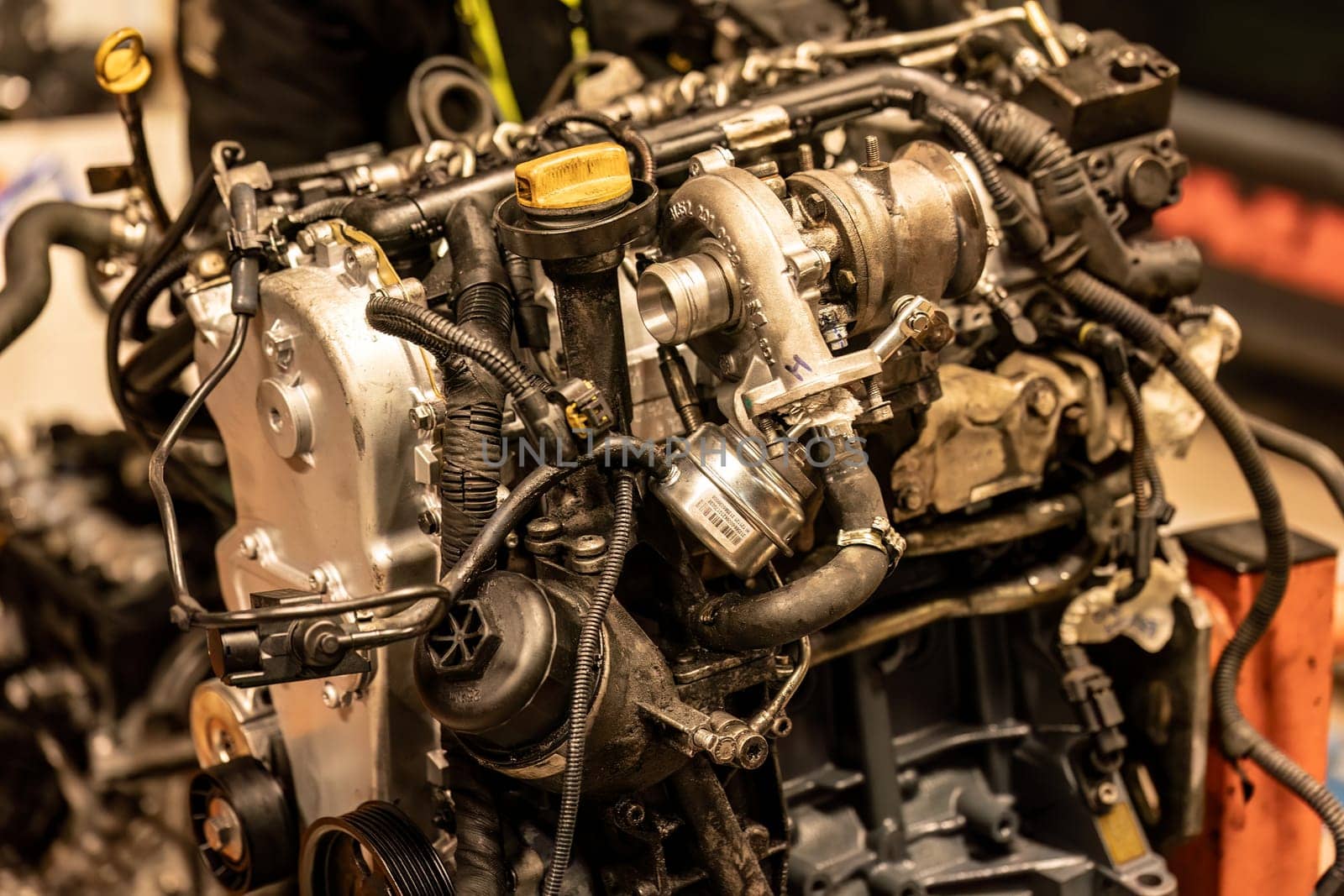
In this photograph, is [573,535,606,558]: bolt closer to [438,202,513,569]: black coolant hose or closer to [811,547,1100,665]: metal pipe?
[438,202,513,569]: black coolant hose

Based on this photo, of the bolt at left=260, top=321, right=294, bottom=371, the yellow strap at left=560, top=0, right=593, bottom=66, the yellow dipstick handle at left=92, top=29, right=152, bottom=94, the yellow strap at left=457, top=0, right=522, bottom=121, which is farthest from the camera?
the yellow strap at left=457, top=0, right=522, bottom=121

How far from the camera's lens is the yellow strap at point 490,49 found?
112 inches

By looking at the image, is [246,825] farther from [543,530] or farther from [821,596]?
[821,596]

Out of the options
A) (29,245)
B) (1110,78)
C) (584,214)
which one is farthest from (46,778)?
(1110,78)

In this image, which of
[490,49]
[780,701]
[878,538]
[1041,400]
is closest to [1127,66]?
[1041,400]

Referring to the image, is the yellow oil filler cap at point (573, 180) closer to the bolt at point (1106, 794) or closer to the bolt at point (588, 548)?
the bolt at point (588, 548)

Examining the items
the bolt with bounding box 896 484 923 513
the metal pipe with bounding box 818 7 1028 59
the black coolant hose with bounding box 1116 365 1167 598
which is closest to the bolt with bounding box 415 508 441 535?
the bolt with bounding box 896 484 923 513

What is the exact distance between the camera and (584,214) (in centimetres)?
130

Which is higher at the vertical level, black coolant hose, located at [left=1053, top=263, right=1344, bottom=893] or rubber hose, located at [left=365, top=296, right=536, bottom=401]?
rubber hose, located at [left=365, top=296, right=536, bottom=401]

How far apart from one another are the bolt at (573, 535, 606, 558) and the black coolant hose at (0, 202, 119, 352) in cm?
99

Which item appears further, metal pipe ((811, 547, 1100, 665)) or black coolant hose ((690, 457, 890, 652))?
metal pipe ((811, 547, 1100, 665))

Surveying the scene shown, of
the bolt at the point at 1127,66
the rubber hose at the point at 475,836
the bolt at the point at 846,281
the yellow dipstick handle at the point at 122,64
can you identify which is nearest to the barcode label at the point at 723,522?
the bolt at the point at 846,281

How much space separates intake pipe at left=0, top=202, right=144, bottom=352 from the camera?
194 centimetres

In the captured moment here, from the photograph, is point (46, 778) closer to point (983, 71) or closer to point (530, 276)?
point (530, 276)
